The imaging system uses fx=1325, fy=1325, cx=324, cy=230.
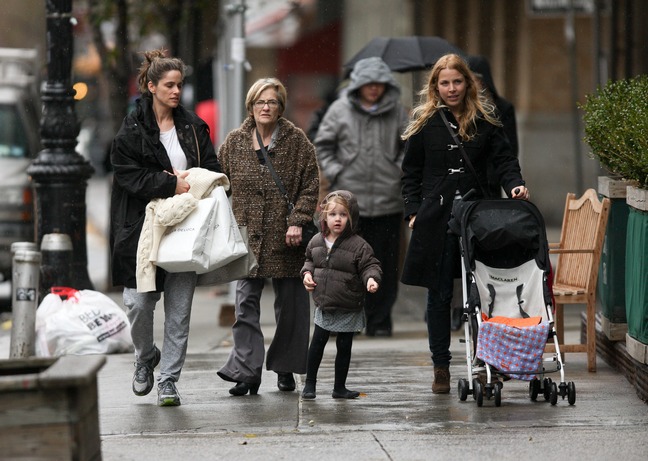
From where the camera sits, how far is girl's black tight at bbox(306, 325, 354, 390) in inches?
295

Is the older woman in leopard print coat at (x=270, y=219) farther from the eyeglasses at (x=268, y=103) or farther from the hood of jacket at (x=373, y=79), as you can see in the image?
the hood of jacket at (x=373, y=79)

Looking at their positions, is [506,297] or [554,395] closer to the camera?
[554,395]

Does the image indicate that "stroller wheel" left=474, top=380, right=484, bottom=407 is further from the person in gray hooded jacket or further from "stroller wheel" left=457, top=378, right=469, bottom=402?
the person in gray hooded jacket

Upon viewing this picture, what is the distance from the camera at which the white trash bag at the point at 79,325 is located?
927 cm

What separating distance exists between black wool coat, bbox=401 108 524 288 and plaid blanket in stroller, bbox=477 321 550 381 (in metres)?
0.72

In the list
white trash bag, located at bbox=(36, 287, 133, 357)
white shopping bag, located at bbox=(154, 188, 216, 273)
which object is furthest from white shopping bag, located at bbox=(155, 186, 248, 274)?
white trash bag, located at bbox=(36, 287, 133, 357)

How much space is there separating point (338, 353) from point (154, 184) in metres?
1.42

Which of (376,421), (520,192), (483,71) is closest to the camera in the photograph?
(376,421)

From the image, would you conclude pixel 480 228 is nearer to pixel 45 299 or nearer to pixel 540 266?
pixel 540 266

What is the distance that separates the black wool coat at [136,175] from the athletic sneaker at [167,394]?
0.53m

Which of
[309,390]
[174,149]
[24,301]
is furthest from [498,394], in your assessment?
[24,301]

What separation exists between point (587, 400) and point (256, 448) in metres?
2.07

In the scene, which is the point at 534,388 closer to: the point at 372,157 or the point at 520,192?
the point at 520,192

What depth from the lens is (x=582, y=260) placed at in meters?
8.57
